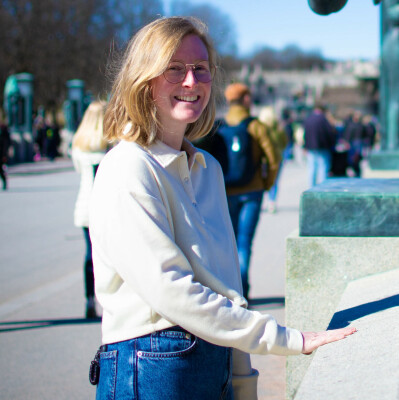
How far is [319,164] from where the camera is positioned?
12.0 m

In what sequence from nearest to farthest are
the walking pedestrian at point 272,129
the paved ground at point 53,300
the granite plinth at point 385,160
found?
the paved ground at point 53,300, the granite plinth at point 385,160, the walking pedestrian at point 272,129

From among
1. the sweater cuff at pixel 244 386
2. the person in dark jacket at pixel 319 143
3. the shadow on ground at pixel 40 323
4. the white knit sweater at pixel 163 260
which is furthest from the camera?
the person in dark jacket at pixel 319 143

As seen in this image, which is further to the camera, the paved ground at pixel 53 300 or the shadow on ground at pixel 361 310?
the paved ground at pixel 53 300

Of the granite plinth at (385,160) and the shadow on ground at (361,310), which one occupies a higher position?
the granite plinth at (385,160)

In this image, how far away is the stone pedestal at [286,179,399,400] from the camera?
302 cm

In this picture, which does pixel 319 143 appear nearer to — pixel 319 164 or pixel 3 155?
pixel 319 164

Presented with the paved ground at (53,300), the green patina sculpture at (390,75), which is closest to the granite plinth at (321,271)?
the paved ground at (53,300)

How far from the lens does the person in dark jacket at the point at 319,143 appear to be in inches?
463

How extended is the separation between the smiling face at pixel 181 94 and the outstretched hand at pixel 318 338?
26.4 inches

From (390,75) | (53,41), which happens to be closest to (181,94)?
(390,75)

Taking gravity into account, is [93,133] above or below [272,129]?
above

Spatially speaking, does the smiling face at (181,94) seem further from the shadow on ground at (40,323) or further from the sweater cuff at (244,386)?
the shadow on ground at (40,323)

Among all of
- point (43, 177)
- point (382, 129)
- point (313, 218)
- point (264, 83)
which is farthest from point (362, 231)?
point (264, 83)

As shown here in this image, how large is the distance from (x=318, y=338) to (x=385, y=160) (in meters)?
5.32
